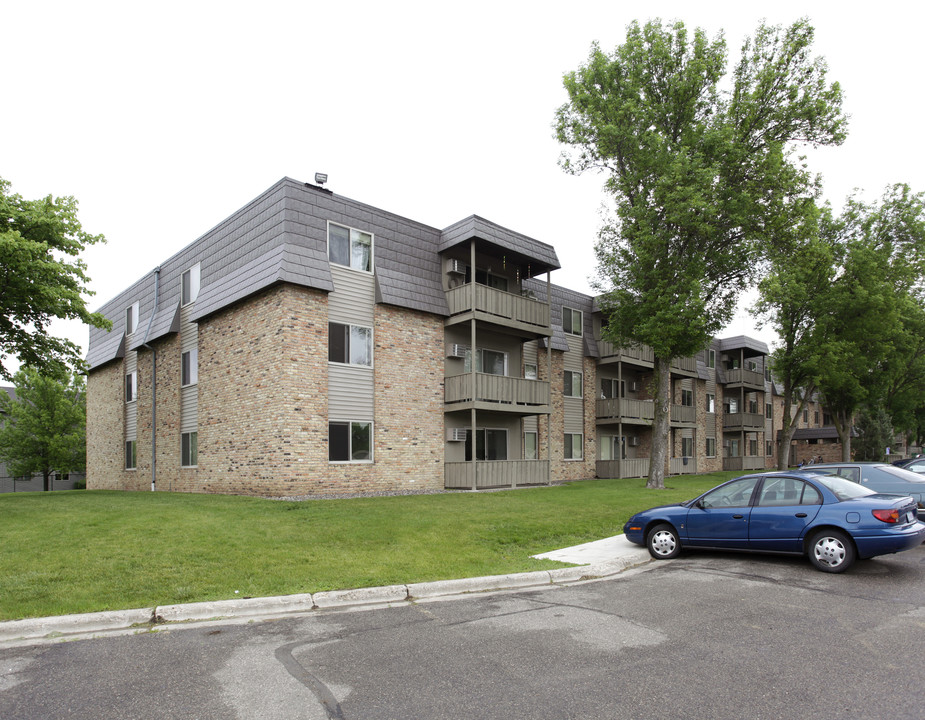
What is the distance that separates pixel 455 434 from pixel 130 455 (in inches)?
592

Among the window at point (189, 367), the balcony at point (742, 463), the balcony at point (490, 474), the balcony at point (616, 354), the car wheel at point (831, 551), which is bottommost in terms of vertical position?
the balcony at point (742, 463)

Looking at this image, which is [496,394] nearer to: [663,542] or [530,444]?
[530,444]

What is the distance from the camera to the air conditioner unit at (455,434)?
2225 centimetres

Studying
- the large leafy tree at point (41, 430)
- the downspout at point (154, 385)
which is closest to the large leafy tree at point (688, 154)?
the downspout at point (154, 385)

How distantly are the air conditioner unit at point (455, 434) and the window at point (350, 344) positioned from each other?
13.0 ft

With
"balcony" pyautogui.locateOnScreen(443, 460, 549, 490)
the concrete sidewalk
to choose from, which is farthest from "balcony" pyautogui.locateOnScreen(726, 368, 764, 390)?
the concrete sidewalk

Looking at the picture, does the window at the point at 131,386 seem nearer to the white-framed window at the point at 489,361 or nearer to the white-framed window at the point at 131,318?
the white-framed window at the point at 131,318

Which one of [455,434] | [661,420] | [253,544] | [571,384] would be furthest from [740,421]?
[253,544]

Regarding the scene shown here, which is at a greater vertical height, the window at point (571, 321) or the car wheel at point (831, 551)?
the window at point (571, 321)

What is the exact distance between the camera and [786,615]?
673cm

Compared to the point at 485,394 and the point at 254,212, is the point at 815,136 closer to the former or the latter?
the point at 485,394

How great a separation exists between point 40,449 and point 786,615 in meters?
43.6

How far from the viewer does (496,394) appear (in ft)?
73.6

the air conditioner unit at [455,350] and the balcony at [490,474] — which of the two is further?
the air conditioner unit at [455,350]
